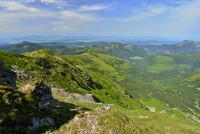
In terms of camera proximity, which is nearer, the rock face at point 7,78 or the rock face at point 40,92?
the rock face at point 40,92

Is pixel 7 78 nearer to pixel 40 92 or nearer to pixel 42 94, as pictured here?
pixel 42 94

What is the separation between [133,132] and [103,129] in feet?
13.1

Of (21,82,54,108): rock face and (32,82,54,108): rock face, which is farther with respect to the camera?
(32,82,54,108): rock face

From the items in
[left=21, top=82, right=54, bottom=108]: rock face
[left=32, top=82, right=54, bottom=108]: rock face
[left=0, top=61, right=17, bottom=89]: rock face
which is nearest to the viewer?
[left=21, top=82, right=54, bottom=108]: rock face

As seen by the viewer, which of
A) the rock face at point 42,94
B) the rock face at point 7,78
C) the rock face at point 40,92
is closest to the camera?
the rock face at point 40,92

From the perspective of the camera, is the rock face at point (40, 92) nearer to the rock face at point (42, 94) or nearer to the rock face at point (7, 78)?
the rock face at point (42, 94)

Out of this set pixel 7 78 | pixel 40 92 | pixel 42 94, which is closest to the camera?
pixel 40 92

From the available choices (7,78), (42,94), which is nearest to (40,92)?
(42,94)

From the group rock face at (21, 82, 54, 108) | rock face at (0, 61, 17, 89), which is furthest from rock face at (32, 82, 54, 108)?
rock face at (0, 61, 17, 89)

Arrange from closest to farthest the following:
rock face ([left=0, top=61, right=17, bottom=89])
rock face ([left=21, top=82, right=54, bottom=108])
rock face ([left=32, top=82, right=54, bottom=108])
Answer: rock face ([left=21, top=82, right=54, bottom=108]) → rock face ([left=32, top=82, right=54, bottom=108]) → rock face ([left=0, top=61, right=17, bottom=89])

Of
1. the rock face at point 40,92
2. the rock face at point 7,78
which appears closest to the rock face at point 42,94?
the rock face at point 40,92

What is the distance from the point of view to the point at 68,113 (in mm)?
41000

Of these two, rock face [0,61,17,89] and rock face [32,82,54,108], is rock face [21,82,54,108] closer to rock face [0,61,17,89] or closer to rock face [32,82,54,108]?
rock face [32,82,54,108]

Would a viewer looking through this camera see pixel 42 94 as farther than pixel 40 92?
Yes
